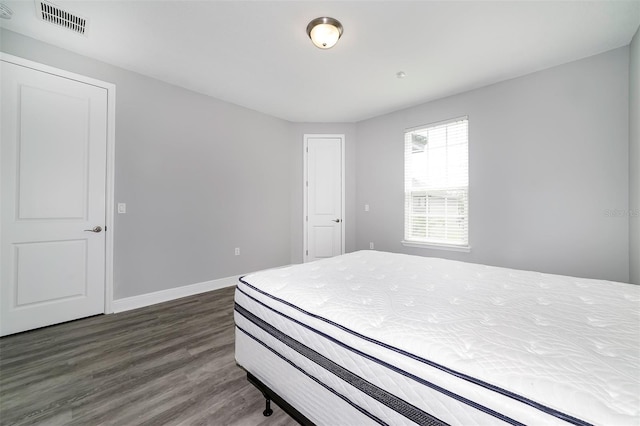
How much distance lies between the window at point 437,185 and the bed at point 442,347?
6.43 feet

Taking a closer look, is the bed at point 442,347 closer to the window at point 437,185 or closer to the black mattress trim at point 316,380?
the black mattress trim at point 316,380

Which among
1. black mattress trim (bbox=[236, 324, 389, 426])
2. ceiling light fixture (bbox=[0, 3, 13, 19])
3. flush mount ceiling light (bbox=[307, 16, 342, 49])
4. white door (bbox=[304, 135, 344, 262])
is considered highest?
ceiling light fixture (bbox=[0, 3, 13, 19])

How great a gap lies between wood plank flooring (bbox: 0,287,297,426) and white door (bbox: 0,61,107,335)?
286 mm

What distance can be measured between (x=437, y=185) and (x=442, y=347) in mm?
3249

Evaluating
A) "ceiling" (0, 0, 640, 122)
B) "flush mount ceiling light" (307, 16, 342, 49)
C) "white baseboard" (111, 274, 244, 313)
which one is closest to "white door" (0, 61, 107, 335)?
"white baseboard" (111, 274, 244, 313)

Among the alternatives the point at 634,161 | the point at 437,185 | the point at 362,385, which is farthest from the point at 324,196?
the point at 362,385

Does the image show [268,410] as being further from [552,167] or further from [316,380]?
[552,167]

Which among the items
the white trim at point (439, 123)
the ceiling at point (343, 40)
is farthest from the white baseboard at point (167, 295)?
the white trim at point (439, 123)

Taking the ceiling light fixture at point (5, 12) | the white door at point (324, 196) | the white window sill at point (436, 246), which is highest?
the ceiling light fixture at point (5, 12)

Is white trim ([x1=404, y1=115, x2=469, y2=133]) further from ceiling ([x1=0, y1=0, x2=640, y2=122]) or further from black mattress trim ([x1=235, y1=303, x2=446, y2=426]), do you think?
black mattress trim ([x1=235, y1=303, x2=446, y2=426])

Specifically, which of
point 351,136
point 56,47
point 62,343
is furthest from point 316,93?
point 62,343

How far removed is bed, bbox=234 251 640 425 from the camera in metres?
0.66

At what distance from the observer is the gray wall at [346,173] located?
471cm

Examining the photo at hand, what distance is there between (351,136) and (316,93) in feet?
4.54
